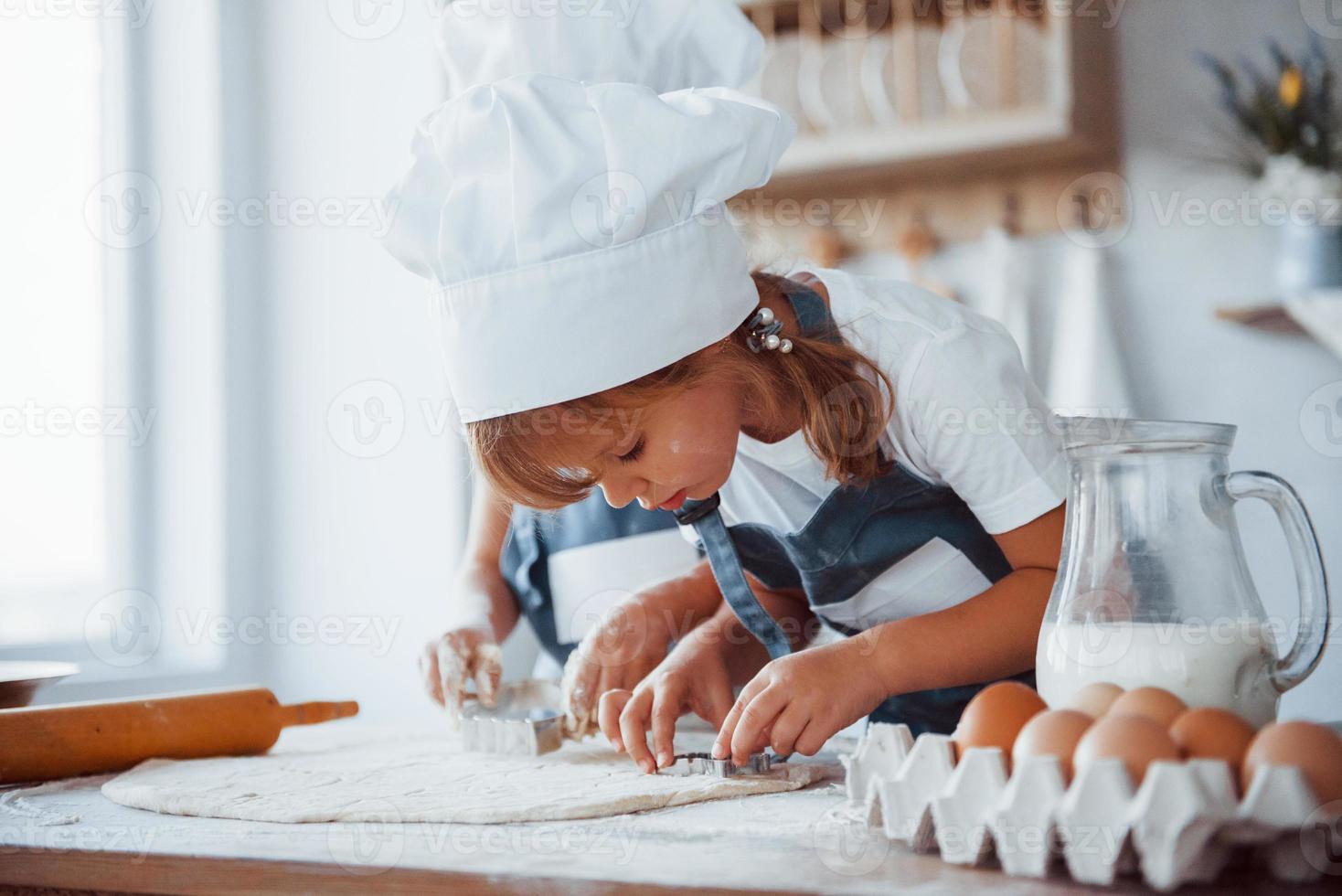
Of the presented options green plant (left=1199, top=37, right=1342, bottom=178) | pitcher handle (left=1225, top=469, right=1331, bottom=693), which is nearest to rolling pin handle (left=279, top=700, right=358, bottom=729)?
pitcher handle (left=1225, top=469, right=1331, bottom=693)

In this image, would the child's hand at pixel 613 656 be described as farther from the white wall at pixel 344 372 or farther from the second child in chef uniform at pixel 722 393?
the white wall at pixel 344 372

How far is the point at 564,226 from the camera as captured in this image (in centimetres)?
70

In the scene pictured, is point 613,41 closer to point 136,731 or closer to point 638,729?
point 638,729

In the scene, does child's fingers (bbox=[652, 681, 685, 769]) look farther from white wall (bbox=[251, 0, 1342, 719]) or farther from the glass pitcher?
white wall (bbox=[251, 0, 1342, 719])

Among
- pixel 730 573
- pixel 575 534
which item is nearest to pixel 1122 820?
pixel 730 573

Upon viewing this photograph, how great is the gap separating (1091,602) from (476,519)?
2.73 ft

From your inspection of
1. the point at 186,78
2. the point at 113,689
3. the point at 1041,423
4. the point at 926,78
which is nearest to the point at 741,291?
the point at 1041,423

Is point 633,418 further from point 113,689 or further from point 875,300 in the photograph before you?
point 113,689

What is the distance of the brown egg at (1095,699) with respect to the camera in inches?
19.9

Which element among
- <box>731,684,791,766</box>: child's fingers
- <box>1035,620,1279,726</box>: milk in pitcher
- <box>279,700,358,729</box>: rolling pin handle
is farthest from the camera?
<box>279,700,358,729</box>: rolling pin handle

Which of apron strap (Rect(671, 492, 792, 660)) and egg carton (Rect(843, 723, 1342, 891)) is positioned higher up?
apron strap (Rect(671, 492, 792, 660))

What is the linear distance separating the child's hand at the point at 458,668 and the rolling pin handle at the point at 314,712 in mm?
71

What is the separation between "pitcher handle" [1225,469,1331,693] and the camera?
0.55 m

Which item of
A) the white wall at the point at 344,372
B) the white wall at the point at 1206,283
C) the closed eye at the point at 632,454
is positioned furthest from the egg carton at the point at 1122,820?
the white wall at the point at 344,372
